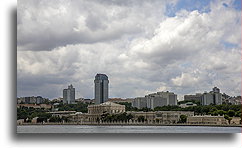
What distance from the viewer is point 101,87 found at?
10266 mm

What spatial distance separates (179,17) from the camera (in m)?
9.75

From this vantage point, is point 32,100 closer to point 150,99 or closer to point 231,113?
point 150,99

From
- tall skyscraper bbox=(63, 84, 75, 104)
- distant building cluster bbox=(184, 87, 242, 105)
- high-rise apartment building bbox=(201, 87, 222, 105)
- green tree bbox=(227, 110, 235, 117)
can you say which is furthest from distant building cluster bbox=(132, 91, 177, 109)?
green tree bbox=(227, 110, 235, 117)

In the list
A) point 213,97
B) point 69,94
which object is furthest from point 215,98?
point 69,94

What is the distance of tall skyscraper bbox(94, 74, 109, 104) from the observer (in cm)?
1000

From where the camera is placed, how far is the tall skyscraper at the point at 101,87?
1000 cm

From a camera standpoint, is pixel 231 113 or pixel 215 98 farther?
pixel 231 113

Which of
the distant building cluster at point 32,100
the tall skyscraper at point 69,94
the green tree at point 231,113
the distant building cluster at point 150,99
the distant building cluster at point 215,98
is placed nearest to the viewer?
the distant building cluster at point 32,100

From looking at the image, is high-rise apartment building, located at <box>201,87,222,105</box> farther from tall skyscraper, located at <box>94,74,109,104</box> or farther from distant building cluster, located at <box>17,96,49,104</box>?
distant building cluster, located at <box>17,96,49,104</box>

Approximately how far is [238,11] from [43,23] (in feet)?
12.8

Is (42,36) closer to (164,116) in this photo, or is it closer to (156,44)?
(156,44)

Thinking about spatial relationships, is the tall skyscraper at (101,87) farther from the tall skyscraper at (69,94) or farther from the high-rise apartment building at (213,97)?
the high-rise apartment building at (213,97)

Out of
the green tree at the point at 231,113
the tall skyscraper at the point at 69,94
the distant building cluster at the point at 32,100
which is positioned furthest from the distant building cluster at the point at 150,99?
the distant building cluster at the point at 32,100

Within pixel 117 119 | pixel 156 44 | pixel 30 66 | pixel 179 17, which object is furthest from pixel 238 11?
pixel 117 119
